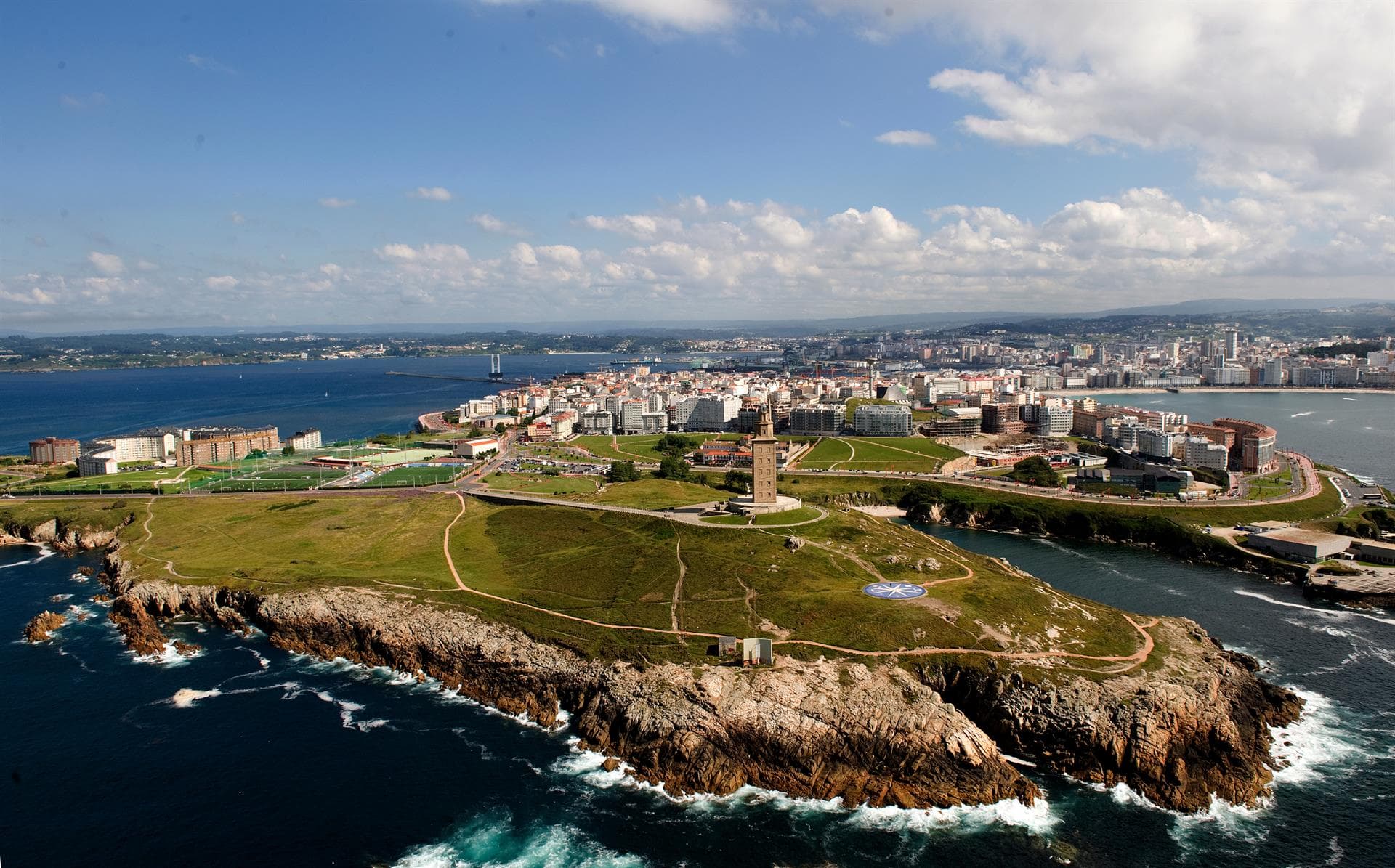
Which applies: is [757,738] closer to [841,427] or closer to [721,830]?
[721,830]

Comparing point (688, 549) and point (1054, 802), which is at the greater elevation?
point (688, 549)

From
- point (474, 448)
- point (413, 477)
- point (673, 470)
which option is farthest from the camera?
point (474, 448)

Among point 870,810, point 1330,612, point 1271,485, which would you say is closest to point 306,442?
point 870,810

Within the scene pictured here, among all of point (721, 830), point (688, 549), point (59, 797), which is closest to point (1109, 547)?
point (688, 549)

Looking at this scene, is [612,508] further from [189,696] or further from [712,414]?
[712,414]

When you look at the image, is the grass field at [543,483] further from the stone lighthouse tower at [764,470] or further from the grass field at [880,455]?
the grass field at [880,455]

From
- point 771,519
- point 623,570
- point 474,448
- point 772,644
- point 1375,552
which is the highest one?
point 474,448
